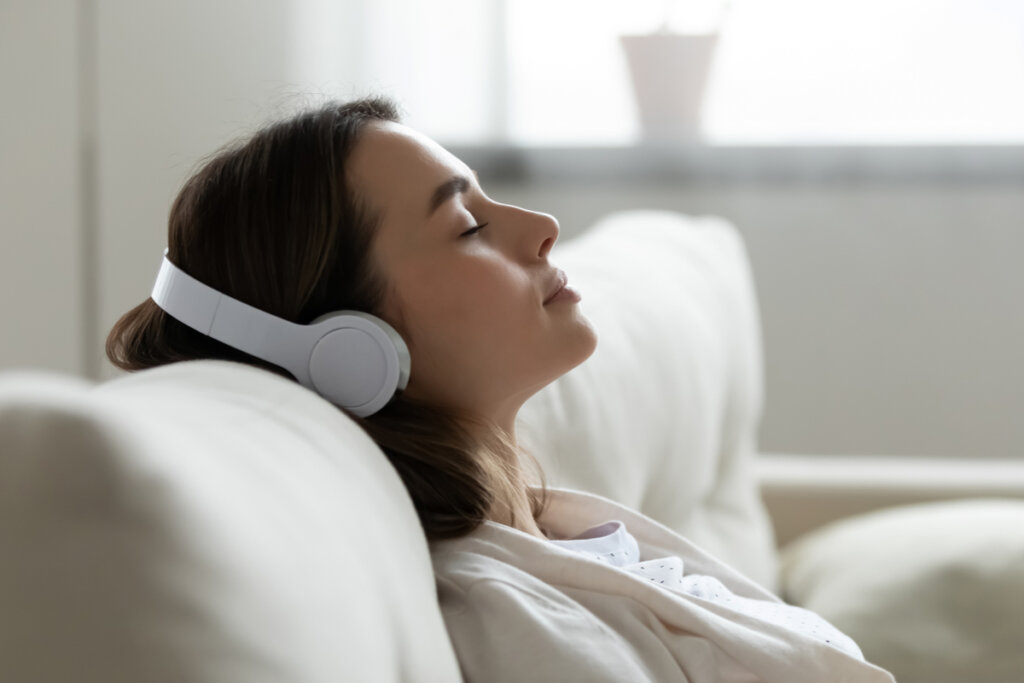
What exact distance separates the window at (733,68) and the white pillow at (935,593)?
1252 mm

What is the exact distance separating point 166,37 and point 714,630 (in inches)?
90.4

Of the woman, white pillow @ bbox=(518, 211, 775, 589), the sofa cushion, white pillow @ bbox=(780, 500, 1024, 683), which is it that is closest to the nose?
the woman

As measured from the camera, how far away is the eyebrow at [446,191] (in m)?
0.78

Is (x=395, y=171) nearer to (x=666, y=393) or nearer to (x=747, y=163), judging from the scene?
(x=666, y=393)

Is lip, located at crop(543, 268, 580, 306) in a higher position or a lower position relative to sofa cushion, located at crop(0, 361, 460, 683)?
lower

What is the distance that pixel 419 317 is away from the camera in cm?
77

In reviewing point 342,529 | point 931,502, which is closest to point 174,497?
point 342,529

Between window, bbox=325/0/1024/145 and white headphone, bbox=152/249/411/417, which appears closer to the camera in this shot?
white headphone, bbox=152/249/411/417

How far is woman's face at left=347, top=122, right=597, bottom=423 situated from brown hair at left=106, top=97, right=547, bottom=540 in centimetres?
2

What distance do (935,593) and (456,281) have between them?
101cm

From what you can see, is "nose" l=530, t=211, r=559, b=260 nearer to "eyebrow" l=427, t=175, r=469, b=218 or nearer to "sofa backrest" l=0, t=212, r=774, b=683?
"eyebrow" l=427, t=175, r=469, b=218

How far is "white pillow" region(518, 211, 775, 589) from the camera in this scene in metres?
1.19

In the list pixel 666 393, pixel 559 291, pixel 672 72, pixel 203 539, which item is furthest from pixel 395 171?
pixel 672 72

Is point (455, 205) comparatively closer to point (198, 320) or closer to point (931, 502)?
point (198, 320)
